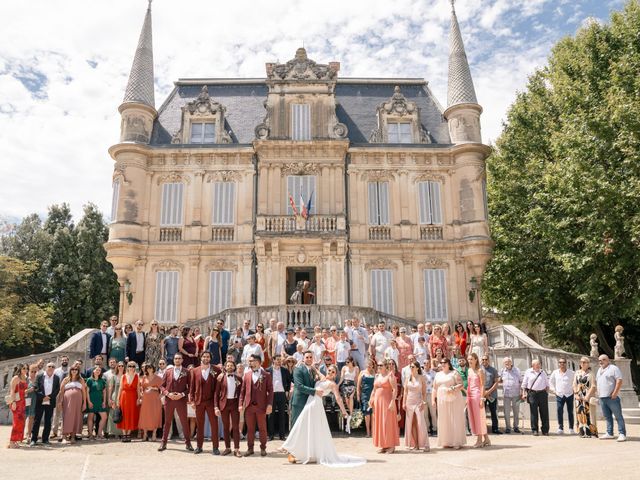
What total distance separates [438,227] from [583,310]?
6.79 meters

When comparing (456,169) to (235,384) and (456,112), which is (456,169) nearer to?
(456,112)

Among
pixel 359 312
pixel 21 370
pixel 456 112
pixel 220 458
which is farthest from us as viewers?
pixel 456 112

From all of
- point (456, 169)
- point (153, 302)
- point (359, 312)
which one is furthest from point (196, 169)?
point (456, 169)

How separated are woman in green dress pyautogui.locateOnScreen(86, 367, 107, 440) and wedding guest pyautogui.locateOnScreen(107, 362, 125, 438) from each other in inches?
4.3

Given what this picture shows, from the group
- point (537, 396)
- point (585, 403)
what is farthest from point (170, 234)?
point (585, 403)

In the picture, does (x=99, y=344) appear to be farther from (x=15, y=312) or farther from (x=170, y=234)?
(x=15, y=312)

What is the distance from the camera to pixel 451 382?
1059 cm

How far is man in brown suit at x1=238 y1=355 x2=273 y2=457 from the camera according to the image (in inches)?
379

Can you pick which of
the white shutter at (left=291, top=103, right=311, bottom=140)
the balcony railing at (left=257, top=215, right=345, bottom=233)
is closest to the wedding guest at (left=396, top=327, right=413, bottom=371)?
the balcony railing at (left=257, top=215, right=345, bottom=233)

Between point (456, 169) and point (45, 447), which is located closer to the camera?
point (45, 447)

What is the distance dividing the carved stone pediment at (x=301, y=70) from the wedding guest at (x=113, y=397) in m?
17.2

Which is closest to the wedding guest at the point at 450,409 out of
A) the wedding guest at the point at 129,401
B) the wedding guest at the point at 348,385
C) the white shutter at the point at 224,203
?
the wedding guest at the point at 348,385

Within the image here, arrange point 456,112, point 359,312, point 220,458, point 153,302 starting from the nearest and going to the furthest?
1. point 220,458
2. point 359,312
3. point 153,302
4. point 456,112

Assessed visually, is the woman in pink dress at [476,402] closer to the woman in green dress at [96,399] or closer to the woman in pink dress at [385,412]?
the woman in pink dress at [385,412]
